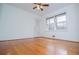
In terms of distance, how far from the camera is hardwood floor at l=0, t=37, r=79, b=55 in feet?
5.04

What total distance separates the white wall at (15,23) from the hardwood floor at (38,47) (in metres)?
0.10

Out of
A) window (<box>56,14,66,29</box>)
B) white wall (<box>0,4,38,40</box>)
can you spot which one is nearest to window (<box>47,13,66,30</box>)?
window (<box>56,14,66,29</box>)

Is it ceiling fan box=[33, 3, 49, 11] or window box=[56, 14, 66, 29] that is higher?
ceiling fan box=[33, 3, 49, 11]

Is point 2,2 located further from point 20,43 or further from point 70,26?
point 70,26

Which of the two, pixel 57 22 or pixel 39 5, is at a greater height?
pixel 39 5

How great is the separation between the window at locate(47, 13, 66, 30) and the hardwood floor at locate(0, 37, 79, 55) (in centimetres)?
23

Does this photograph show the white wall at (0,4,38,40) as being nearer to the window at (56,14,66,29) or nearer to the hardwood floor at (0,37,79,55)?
the hardwood floor at (0,37,79,55)

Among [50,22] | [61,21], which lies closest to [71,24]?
[61,21]

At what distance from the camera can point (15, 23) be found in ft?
5.28

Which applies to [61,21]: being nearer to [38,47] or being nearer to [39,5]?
[39,5]

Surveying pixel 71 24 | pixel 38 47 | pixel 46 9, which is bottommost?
pixel 38 47

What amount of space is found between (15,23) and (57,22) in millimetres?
690

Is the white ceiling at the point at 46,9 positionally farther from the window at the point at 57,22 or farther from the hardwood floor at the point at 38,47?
the hardwood floor at the point at 38,47
